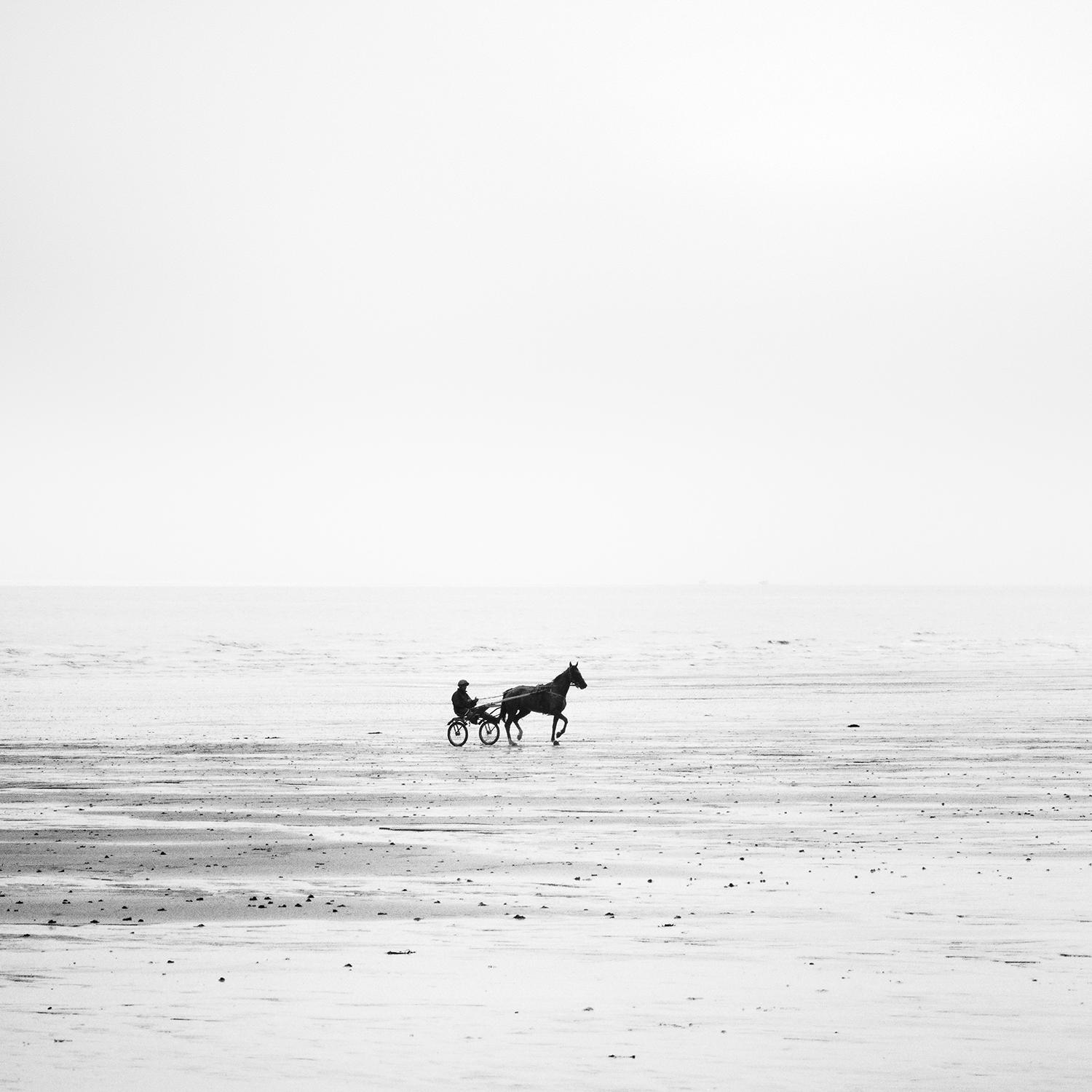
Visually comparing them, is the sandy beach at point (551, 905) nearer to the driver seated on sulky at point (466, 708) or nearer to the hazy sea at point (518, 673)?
the hazy sea at point (518, 673)

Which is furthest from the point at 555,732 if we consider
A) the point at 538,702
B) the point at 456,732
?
the point at 456,732

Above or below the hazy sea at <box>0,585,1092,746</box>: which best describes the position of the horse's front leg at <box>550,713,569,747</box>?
above

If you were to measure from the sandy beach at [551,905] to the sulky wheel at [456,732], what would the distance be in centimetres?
77

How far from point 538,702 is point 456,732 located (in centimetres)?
187

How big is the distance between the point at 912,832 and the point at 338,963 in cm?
799

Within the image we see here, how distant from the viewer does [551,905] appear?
11.4 metres

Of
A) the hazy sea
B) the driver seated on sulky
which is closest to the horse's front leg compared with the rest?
the hazy sea

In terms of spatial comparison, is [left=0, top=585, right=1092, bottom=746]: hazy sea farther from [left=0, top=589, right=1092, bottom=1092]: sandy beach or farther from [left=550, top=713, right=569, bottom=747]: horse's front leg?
[left=0, top=589, right=1092, bottom=1092]: sandy beach

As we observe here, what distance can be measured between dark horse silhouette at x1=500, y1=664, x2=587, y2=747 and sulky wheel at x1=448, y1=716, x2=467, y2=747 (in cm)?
96

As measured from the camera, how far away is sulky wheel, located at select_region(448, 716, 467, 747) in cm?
2643

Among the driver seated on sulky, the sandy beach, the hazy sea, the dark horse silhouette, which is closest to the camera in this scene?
the sandy beach

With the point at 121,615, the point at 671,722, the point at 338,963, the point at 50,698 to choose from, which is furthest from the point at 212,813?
the point at 121,615

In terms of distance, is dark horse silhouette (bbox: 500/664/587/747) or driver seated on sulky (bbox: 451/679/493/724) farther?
dark horse silhouette (bbox: 500/664/587/747)

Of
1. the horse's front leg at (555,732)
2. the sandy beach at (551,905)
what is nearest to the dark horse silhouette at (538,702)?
the horse's front leg at (555,732)
